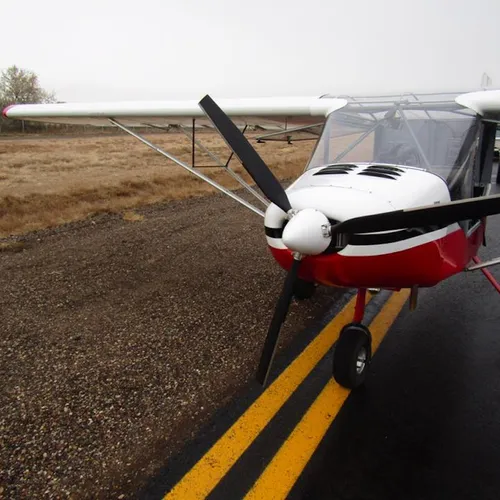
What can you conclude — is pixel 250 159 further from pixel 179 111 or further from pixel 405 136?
pixel 179 111

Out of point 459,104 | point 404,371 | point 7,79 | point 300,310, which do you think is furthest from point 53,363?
point 7,79

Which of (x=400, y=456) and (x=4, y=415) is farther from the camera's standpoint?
(x=4, y=415)

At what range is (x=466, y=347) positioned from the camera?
356cm

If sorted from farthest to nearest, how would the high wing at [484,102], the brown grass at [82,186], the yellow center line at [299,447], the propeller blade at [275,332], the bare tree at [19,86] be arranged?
the bare tree at [19,86]
the brown grass at [82,186]
the high wing at [484,102]
the propeller blade at [275,332]
the yellow center line at [299,447]

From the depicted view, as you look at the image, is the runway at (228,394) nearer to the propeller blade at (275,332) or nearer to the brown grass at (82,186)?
the propeller blade at (275,332)

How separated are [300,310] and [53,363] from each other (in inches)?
90.2

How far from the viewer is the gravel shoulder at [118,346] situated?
7.36 feet

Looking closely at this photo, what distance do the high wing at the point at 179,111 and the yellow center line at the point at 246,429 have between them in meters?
2.55

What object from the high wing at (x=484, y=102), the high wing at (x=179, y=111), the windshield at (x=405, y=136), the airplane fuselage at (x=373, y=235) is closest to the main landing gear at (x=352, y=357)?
the airplane fuselage at (x=373, y=235)

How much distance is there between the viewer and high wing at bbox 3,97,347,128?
4.58m

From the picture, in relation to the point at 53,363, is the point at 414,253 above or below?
above

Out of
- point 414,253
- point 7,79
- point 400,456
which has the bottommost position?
point 400,456

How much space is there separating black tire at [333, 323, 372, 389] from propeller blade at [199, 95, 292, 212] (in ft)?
3.61

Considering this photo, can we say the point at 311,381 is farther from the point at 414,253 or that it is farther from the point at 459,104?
the point at 459,104
